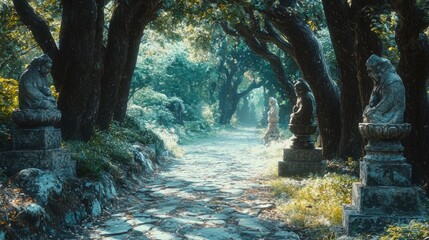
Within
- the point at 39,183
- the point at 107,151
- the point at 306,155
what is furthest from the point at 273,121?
the point at 39,183

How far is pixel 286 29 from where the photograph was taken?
10.7 meters

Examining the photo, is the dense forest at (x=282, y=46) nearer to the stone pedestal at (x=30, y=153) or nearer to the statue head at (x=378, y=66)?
the statue head at (x=378, y=66)

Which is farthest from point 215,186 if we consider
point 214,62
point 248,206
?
point 214,62

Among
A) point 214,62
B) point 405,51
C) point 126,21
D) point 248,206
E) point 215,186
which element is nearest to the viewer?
point 405,51

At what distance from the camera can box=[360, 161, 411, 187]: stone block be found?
5484 millimetres

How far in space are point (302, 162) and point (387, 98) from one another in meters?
5.00

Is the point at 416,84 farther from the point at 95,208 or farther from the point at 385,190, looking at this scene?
the point at 95,208

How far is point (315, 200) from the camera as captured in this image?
24.3 ft

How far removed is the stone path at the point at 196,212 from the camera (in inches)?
237

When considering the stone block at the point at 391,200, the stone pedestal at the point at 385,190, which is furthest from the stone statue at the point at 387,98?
the stone block at the point at 391,200

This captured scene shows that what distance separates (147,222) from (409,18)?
4.97 m

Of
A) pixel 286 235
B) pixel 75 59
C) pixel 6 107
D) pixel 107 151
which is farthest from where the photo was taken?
pixel 107 151

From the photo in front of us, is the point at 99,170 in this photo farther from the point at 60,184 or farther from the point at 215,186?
the point at 215,186

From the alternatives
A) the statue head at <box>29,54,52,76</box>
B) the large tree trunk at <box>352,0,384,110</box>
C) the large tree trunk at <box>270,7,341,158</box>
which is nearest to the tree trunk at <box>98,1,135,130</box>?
the large tree trunk at <box>270,7,341,158</box>
